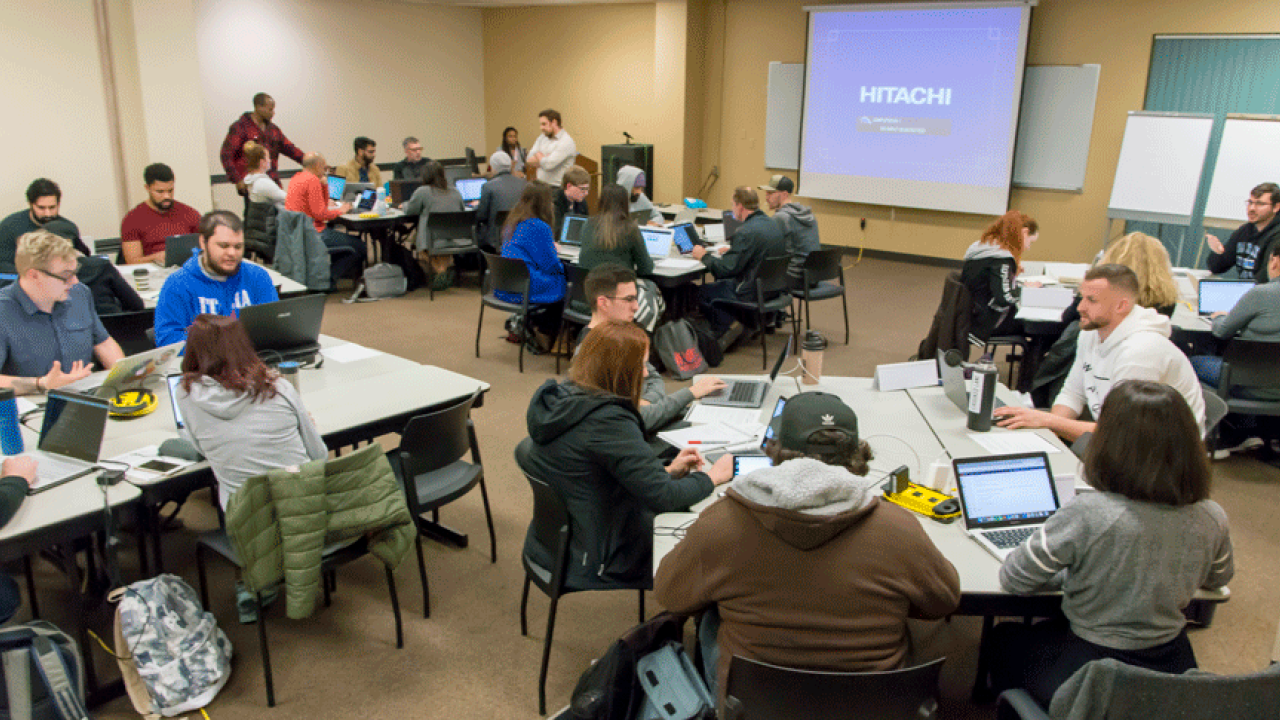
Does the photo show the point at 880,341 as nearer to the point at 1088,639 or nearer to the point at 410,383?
the point at 410,383

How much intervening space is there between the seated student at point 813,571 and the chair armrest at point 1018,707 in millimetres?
291

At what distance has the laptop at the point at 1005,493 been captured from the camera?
8.35ft

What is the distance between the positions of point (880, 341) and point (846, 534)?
528cm

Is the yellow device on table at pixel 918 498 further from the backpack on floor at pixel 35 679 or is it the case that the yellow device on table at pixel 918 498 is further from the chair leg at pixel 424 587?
the backpack on floor at pixel 35 679

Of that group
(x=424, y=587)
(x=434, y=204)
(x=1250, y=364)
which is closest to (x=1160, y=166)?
(x=1250, y=364)

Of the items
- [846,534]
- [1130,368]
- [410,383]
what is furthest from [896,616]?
[410,383]

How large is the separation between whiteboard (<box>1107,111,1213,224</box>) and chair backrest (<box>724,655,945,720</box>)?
722 centimetres

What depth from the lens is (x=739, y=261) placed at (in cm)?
622

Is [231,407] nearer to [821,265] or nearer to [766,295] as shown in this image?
[766,295]

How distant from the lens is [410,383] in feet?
12.4

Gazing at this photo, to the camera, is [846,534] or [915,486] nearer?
[846,534]

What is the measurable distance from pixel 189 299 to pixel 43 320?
53cm

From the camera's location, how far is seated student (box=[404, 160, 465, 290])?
7.93 metres

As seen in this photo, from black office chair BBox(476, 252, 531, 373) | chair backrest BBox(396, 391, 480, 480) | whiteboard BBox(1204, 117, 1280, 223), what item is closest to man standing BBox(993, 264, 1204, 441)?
chair backrest BBox(396, 391, 480, 480)
